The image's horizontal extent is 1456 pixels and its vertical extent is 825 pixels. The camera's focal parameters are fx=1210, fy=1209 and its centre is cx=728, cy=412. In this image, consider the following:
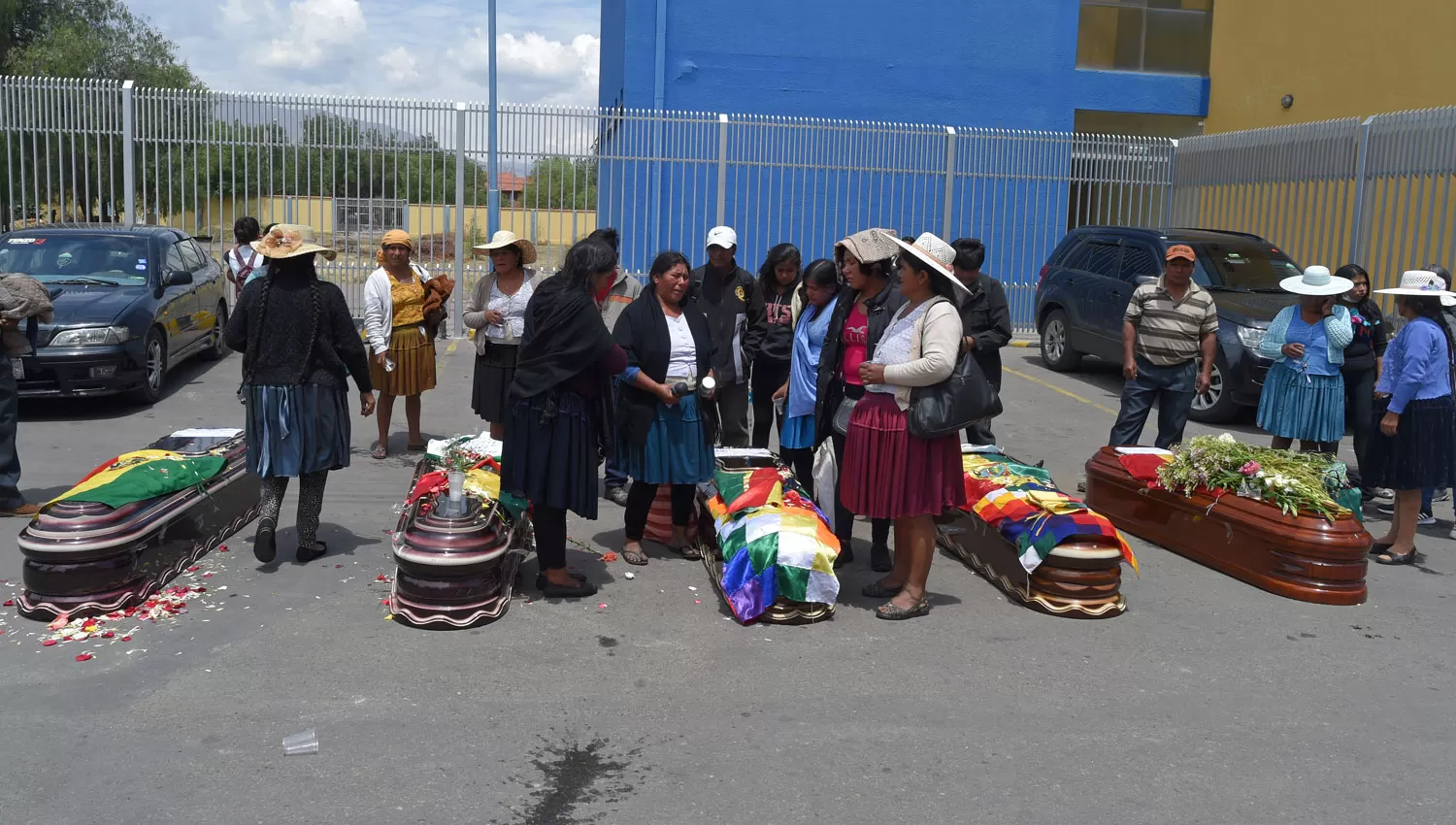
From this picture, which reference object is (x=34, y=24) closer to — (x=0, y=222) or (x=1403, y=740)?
(x=0, y=222)

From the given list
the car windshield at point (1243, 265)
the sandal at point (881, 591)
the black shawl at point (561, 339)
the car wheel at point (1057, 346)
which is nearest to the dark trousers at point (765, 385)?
A: the sandal at point (881, 591)

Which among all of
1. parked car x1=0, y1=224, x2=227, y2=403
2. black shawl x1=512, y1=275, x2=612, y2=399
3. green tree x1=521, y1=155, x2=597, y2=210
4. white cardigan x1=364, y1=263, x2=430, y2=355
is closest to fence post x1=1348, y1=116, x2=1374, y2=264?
green tree x1=521, y1=155, x2=597, y2=210

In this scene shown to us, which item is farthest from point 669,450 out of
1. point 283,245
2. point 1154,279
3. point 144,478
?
point 1154,279

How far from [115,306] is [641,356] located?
653 cm

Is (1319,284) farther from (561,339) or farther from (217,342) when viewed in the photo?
(217,342)

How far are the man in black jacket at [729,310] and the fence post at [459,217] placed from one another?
8.23 metres

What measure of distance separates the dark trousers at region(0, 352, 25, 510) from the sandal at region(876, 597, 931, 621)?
5321 mm

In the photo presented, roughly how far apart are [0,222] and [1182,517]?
50.9ft

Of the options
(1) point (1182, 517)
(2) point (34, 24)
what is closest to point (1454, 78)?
(1) point (1182, 517)

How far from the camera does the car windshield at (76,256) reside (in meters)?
11.5

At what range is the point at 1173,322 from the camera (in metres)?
8.27

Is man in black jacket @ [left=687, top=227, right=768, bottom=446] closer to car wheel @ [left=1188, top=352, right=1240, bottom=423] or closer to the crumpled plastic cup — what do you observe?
the crumpled plastic cup

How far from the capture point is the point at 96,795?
12.9 feet

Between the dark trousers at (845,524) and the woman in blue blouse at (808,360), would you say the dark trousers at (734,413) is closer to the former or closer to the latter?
the woman in blue blouse at (808,360)
